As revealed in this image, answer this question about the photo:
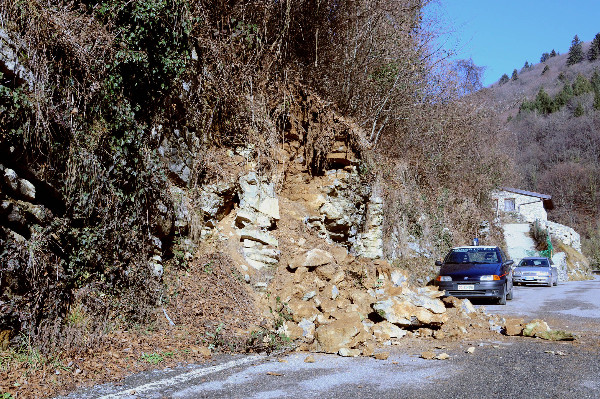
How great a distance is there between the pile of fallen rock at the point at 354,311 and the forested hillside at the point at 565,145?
50111 millimetres

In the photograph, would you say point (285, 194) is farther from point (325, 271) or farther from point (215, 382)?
point (215, 382)

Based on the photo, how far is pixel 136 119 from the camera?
320 inches

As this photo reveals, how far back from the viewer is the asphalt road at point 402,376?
5039mm

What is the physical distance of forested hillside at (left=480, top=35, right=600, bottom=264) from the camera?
62.9 m

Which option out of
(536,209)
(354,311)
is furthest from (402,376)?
(536,209)

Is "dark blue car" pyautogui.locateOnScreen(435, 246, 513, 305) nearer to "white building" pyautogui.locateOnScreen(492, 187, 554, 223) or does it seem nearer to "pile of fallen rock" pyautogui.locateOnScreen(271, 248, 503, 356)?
"pile of fallen rock" pyautogui.locateOnScreen(271, 248, 503, 356)

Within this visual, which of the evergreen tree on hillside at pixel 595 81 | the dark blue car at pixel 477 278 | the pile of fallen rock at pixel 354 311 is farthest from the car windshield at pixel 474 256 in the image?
the evergreen tree on hillside at pixel 595 81

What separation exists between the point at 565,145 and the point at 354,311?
74.5 meters

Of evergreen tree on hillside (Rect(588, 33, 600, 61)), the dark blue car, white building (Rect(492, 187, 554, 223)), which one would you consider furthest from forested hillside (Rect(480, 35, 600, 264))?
the dark blue car

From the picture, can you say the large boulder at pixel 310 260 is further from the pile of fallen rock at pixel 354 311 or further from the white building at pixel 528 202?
the white building at pixel 528 202

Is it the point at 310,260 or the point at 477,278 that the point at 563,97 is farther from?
the point at 310,260

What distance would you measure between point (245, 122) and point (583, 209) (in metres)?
67.5

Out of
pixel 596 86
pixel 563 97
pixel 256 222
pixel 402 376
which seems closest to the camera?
pixel 402 376

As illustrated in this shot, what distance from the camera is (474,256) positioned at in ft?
47.2
